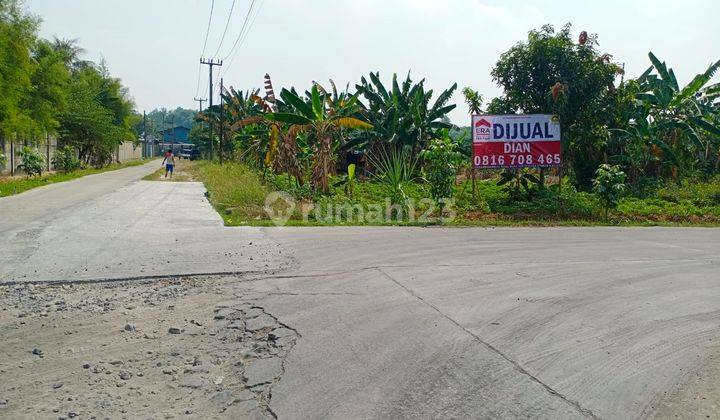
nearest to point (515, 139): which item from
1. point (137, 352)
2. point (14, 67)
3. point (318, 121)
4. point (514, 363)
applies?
point (318, 121)

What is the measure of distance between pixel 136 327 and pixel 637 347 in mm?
4509

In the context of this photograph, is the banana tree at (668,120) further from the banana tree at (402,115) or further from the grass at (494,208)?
the banana tree at (402,115)

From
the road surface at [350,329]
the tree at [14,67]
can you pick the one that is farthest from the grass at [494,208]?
the tree at [14,67]

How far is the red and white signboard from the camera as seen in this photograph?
18.0 meters

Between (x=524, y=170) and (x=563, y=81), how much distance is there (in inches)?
132

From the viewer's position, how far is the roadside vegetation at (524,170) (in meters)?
16.3

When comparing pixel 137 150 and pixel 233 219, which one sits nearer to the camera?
pixel 233 219

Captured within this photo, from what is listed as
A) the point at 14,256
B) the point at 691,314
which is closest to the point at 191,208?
the point at 14,256

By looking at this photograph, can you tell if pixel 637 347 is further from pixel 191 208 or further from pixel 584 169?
pixel 584 169

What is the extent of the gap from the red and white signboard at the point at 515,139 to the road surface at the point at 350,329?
7743mm

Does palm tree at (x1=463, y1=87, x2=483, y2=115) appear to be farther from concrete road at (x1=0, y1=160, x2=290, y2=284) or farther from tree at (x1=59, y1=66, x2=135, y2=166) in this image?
tree at (x1=59, y1=66, x2=135, y2=166)

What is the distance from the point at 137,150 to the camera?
77.2 metres

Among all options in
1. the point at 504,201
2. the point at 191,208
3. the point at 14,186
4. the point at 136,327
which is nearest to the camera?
the point at 136,327

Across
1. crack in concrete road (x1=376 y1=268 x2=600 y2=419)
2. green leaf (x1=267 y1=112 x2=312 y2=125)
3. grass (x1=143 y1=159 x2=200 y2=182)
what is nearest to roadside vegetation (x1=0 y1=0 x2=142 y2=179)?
grass (x1=143 y1=159 x2=200 y2=182)
